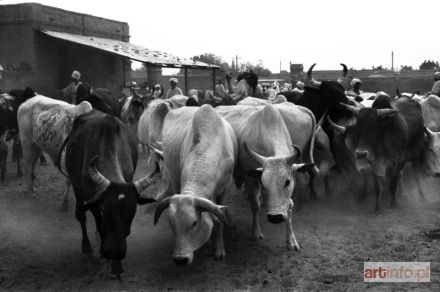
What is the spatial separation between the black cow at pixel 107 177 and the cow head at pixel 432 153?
4.98 meters

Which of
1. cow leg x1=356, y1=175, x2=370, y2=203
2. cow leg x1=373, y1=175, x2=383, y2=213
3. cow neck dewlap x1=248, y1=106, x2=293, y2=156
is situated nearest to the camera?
cow neck dewlap x1=248, y1=106, x2=293, y2=156

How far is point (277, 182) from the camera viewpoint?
5.30m

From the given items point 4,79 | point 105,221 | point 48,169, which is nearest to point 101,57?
point 4,79

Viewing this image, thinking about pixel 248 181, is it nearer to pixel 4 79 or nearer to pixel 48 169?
pixel 48 169

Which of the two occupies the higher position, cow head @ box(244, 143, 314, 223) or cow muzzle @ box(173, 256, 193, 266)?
cow head @ box(244, 143, 314, 223)

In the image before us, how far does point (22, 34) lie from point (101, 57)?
4056 millimetres

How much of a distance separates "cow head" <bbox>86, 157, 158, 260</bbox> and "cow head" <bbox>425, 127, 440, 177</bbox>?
5371 mm

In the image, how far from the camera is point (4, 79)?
62.5 ft

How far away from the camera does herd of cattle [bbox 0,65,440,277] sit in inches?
185

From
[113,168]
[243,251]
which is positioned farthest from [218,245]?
[113,168]

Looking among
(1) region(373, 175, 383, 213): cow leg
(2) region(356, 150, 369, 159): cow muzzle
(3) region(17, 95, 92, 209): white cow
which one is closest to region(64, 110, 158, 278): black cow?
(3) region(17, 95, 92, 209): white cow

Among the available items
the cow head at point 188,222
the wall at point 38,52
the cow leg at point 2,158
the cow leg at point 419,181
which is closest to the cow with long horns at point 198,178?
the cow head at point 188,222

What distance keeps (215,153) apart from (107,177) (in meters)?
1.22

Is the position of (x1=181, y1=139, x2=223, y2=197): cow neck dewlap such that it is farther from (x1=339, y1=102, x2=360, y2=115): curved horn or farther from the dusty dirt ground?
(x1=339, y1=102, x2=360, y2=115): curved horn
